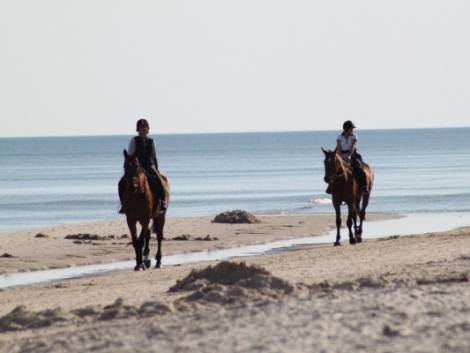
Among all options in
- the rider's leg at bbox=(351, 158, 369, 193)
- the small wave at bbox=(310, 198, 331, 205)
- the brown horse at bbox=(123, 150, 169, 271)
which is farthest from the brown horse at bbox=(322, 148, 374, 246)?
the small wave at bbox=(310, 198, 331, 205)

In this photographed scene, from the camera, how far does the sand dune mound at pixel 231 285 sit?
50.6 ft

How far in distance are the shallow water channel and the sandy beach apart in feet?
9.02

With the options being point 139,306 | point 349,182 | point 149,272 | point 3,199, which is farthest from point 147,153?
point 3,199

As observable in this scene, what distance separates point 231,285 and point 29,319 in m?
2.56

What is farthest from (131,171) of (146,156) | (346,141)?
(346,141)

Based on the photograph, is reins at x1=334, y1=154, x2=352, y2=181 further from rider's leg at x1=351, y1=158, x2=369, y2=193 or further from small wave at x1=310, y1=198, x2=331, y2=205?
small wave at x1=310, y1=198, x2=331, y2=205

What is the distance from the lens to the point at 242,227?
117ft

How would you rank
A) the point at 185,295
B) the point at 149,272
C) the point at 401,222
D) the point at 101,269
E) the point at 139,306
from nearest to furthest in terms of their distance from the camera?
the point at 139,306
the point at 185,295
the point at 149,272
the point at 101,269
the point at 401,222

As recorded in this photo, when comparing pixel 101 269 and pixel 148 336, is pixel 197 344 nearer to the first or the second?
pixel 148 336

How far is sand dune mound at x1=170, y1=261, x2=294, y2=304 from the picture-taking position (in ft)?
50.6

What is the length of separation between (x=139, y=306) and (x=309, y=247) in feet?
44.1

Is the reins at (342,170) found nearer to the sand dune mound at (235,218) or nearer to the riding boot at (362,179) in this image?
the riding boot at (362,179)

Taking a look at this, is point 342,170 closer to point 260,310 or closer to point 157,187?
point 157,187

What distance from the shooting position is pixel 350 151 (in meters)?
27.9
